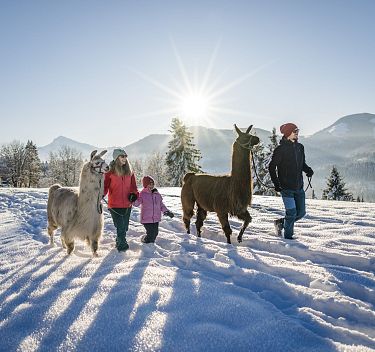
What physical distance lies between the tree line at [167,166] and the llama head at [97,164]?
898 inches

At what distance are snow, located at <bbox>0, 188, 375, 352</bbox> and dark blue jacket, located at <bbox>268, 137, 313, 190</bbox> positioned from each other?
3.76 ft

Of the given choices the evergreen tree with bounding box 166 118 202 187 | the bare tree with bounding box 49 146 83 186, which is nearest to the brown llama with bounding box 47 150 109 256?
the evergreen tree with bounding box 166 118 202 187

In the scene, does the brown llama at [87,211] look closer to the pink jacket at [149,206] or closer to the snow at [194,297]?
the snow at [194,297]

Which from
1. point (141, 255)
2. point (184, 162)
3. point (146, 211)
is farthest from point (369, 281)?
point (184, 162)

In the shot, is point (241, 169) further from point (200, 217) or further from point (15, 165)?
point (15, 165)

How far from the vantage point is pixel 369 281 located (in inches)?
161

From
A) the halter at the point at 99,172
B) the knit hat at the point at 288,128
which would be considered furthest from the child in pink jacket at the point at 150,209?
the knit hat at the point at 288,128

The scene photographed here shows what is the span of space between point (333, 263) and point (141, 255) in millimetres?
2961

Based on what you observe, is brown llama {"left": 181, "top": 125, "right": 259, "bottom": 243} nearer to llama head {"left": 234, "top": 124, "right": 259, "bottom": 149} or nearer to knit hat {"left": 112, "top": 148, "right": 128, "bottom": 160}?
llama head {"left": 234, "top": 124, "right": 259, "bottom": 149}

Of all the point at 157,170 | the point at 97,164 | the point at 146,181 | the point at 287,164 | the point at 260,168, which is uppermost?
the point at 157,170

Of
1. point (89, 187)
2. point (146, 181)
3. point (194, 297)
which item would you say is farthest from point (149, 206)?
point (194, 297)

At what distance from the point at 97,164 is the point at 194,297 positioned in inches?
122

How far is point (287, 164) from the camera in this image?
6.80 m

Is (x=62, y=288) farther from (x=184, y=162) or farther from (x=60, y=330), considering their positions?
(x=184, y=162)
